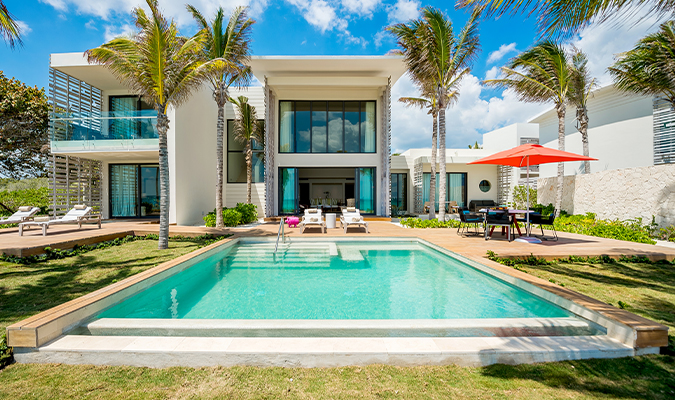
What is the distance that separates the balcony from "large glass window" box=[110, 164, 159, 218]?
2.50m

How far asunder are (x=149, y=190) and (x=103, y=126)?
354 cm

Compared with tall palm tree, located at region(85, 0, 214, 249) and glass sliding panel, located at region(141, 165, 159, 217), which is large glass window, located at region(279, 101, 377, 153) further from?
tall palm tree, located at region(85, 0, 214, 249)

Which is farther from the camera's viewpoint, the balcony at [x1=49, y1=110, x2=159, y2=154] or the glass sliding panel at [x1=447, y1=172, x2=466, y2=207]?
the glass sliding panel at [x1=447, y1=172, x2=466, y2=207]

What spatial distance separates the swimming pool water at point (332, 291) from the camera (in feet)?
12.4

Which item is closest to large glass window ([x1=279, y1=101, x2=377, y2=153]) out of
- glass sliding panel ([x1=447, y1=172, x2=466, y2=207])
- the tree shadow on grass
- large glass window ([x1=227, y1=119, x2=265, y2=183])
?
large glass window ([x1=227, y1=119, x2=265, y2=183])

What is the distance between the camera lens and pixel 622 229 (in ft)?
26.8

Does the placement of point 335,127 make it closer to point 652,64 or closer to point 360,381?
point 652,64

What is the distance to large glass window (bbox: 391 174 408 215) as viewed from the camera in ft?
60.1

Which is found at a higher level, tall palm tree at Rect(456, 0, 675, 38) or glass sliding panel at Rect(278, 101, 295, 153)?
glass sliding panel at Rect(278, 101, 295, 153)

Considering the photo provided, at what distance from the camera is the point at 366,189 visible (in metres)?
14.7

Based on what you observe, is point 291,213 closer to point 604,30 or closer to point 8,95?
point 604,30

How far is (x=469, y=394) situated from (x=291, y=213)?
43.0ft

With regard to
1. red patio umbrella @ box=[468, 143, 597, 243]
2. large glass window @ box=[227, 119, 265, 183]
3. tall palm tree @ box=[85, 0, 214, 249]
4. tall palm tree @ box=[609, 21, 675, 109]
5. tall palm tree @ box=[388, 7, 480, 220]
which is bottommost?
red patio umbrella @ box=[468, 143, 597, 243]

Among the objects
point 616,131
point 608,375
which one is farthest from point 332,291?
point 616,131
